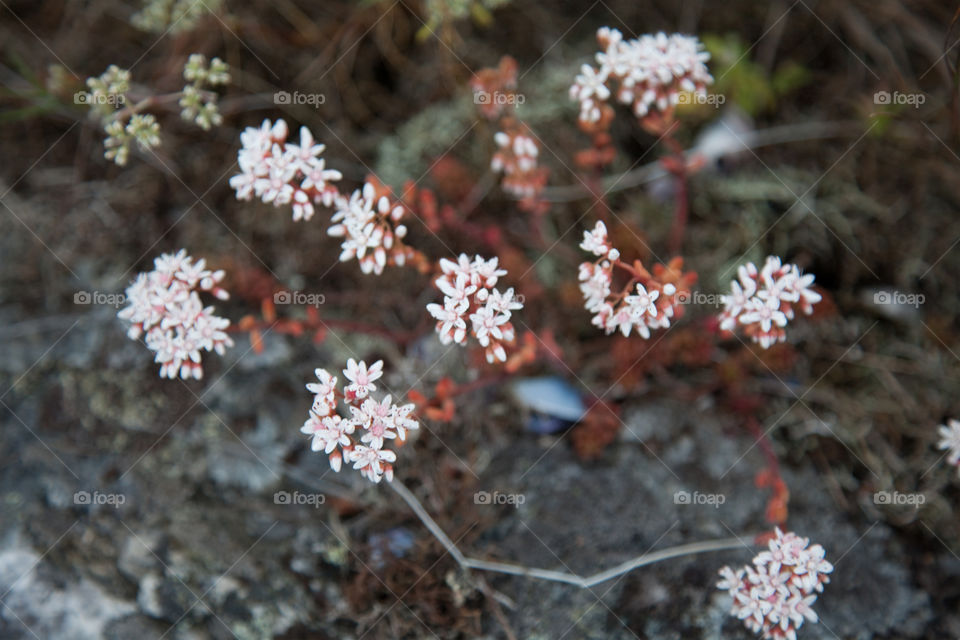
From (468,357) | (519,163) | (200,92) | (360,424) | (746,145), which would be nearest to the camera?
(360,424)

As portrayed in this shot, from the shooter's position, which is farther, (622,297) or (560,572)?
(560,572)

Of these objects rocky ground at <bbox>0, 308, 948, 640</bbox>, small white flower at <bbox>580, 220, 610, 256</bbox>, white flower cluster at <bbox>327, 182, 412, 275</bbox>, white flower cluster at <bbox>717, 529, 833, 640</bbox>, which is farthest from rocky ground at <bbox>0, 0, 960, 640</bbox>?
small white flower at <bbox>580, 220, 610, 256</bbox>

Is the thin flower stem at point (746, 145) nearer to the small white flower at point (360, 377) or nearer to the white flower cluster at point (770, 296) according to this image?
the white flower cluster at point (770, 296)

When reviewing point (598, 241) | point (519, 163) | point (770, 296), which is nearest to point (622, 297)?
point (598, 241)

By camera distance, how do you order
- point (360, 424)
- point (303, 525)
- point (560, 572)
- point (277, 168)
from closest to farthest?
point (360, 424), point (277, 168), point (560, 572), point (303, 525)

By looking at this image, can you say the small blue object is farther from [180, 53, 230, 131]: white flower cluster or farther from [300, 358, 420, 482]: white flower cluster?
[180, 53, 230, 131]: white flower cluster

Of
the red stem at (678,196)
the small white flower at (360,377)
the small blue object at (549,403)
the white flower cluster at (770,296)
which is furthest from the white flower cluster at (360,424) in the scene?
the red stem at (678,196)

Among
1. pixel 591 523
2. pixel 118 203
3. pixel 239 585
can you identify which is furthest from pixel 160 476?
pixel 591 523

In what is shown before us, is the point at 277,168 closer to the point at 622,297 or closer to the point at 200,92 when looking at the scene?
the point at 200,92
